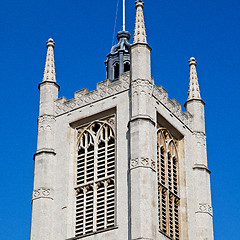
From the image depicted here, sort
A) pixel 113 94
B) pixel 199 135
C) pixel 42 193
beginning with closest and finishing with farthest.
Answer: pixel 42 193 < pixel 113 94 < pixel 199 135

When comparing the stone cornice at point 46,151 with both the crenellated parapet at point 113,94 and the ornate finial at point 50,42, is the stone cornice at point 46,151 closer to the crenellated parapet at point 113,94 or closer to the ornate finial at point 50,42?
the crenellated parapet at point 113,94

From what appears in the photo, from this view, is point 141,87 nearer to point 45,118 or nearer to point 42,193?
point 45,118

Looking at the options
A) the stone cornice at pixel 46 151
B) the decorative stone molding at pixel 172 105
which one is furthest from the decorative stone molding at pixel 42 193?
the decorative stone molding at pixel 172 105

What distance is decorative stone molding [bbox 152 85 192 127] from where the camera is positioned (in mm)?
44375

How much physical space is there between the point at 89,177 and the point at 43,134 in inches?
155

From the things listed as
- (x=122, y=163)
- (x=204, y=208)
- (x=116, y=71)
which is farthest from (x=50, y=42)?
(x=204, y=208)

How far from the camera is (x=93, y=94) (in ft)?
147

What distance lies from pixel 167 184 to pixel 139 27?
870cm

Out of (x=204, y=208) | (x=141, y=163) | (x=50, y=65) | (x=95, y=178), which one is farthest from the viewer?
(x=50, y=65)

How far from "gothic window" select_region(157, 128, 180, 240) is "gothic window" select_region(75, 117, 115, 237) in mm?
2453

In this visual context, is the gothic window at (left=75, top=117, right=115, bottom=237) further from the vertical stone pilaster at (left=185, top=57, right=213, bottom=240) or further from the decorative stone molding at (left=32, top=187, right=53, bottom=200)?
the vertical stone pilaster at (left=185, top=57, right=213, bottom=240)

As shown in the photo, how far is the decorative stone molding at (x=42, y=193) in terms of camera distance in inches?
1686

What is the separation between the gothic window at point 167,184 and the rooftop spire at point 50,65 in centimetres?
739

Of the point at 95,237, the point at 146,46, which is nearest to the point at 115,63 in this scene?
the point at 146,46
